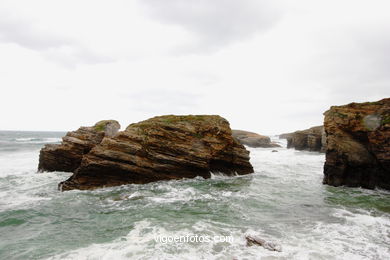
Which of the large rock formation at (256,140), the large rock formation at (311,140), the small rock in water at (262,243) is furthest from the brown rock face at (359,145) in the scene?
the large rock formation at (256,140)

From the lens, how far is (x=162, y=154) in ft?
64.6

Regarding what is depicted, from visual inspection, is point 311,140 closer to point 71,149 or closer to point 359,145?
point 359,145

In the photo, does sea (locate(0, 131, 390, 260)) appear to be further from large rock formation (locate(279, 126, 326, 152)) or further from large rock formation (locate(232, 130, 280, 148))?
large rock formation (locate(232, 130, 280, 148))

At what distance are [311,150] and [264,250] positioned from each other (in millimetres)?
48381

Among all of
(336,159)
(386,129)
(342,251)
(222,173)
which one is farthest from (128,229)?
(386,129)

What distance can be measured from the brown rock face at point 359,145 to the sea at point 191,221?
1.33 meters

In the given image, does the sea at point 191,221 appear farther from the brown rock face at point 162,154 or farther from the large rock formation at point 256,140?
the large rock formation at point 256,140

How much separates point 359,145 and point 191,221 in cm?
1498

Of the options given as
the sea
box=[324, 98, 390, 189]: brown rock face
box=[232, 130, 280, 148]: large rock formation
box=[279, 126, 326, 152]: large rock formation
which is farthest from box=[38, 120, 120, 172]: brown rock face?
box=[232, 130, 280, 148]: large rock formation

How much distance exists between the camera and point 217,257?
7.82 m

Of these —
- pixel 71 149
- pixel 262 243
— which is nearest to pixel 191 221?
pixel 262 243

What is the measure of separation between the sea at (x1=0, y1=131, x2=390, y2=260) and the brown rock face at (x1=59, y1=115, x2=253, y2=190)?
1.18 metres

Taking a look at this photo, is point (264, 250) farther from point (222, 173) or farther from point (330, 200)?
point (222, 173)

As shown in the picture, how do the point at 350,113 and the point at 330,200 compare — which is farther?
the point at 350,113
